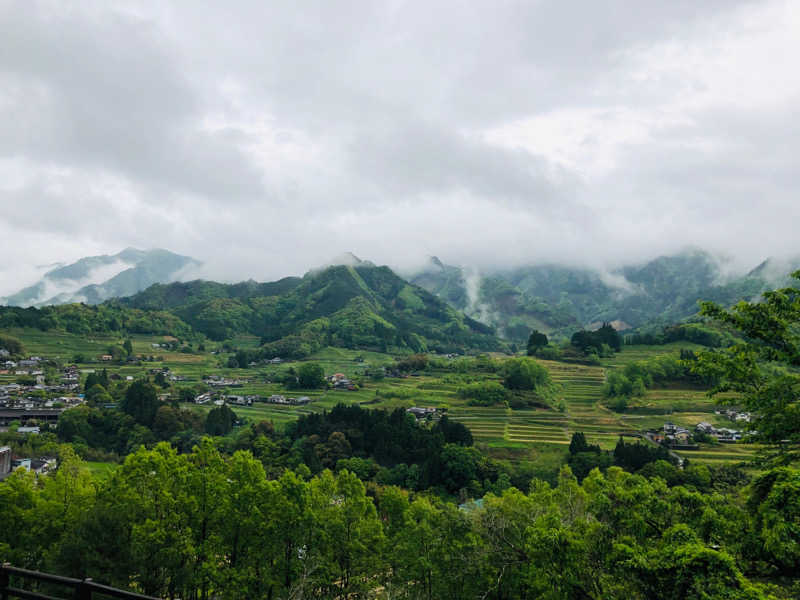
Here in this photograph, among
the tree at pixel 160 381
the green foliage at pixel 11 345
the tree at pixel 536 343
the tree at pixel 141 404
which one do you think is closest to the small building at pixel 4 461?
the tree at pixel 141 404

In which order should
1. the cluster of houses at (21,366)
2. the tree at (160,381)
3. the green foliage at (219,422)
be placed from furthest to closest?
the cluster of houses at (21,366), the tree at (160,381), the green foliage at (219,422)

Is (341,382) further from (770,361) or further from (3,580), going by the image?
(3,580)

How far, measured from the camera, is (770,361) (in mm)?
Result: 11188

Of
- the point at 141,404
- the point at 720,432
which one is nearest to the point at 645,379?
the point at 720,432

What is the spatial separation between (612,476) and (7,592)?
85.5ft

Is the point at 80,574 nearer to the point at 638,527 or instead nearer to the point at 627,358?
the point at 638,527

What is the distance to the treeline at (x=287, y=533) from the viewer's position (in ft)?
45.2

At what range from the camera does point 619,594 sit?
11289mm

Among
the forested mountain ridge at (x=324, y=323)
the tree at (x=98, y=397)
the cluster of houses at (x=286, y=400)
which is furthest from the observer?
the forested mountain ridge at (x=324, y=323)

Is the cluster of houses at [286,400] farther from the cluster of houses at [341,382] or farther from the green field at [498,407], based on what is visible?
the cluster of houses at [341,382]

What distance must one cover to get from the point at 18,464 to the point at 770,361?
56.7 metres

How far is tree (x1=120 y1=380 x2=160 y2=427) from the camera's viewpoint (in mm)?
59656

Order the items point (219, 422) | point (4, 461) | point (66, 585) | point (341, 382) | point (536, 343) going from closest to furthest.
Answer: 1. point (66, 585)
2. point (4, 461)
3. point (219, 422)
4. point (341, 382)
5. point (536, 343)

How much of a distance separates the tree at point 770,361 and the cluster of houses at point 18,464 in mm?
45588
